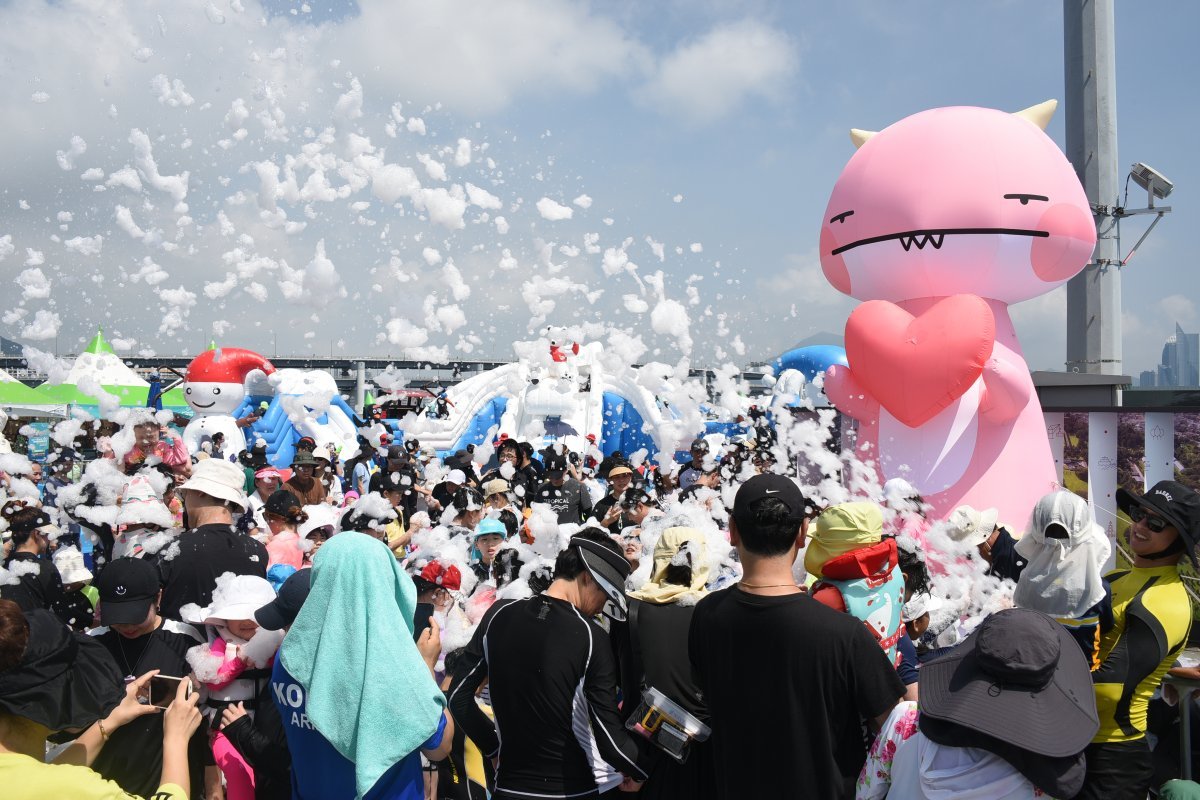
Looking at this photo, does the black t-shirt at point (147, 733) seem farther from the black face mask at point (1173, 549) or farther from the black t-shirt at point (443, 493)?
the black t-shirt at point (443, 493)

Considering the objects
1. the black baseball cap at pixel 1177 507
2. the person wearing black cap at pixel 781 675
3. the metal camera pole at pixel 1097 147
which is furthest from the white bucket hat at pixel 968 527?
the metal camera pole at pixel 1097 147

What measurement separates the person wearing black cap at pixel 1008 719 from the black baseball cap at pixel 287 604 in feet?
5.53

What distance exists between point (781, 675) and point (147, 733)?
1823mm

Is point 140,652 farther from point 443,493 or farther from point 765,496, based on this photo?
point 443,493

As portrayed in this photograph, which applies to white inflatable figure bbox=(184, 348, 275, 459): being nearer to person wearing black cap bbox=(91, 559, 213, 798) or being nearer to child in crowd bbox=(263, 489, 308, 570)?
child in crowd bbox=(263, 489, 308, 570)

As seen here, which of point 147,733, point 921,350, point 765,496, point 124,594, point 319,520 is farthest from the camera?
point 921,350

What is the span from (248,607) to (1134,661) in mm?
2718

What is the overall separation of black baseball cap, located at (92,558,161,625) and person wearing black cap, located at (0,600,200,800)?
1.90ft

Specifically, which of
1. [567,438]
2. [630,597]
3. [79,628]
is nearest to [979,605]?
[630,597]

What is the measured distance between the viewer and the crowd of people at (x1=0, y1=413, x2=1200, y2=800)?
1.74m

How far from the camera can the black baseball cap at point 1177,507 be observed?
8.54ft

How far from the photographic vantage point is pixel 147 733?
2.44m

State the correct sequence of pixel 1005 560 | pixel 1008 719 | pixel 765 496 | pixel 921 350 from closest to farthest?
pixel 1008 719, pixel 765 496, pixel 1005 560, pixel 921 350

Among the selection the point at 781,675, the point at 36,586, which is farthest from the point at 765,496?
the point at 36,586
